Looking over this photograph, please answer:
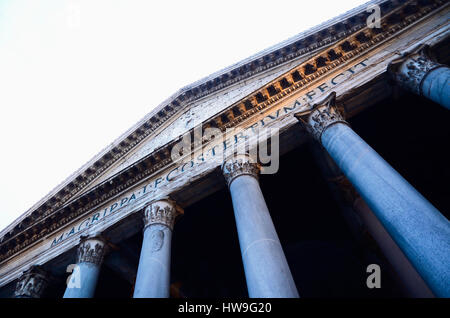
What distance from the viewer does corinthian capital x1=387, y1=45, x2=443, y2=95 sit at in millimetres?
5871

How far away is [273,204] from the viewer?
30.8 feet

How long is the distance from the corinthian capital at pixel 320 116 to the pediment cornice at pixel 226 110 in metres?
1.30

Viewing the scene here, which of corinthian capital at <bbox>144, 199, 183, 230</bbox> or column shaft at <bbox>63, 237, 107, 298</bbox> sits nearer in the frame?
column shaft at <bbox>63, 237, 107, 298</bbox>

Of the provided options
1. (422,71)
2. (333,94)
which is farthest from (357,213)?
(422,71)

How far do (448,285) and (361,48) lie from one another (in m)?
6.02

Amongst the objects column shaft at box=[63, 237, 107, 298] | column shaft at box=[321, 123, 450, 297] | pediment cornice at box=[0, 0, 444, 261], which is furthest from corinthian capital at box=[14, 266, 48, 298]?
column shaft at box=[321, 123, 450, 297]

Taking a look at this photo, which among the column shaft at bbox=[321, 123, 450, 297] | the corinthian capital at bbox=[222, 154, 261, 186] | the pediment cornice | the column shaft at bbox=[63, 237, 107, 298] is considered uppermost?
the pediment cornice

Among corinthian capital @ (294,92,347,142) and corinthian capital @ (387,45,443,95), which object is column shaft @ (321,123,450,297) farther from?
corinthian capital @ (387,45,443,95)

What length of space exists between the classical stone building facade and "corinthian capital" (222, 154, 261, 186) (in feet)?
0.11

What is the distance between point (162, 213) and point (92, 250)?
207 cm

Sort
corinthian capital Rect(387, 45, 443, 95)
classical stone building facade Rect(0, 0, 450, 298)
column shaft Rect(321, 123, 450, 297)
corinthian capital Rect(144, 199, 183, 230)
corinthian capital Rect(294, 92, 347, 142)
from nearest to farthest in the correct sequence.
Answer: column shaft Rect(321, 123, 450, 297) → classical stone building facade Rect(0, 0, 450, 298) → corinthian capital Rect(387, 45, 443, 95) → corinthian capital Rect(294, 92, 347, 142) → corinthian capital Rect(144, 199, 183, 230)

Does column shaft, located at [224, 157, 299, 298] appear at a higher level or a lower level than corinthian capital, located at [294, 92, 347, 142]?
lower

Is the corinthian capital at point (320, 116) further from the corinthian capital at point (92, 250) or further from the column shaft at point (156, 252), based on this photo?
the corinthian capital at point (92, 250)
